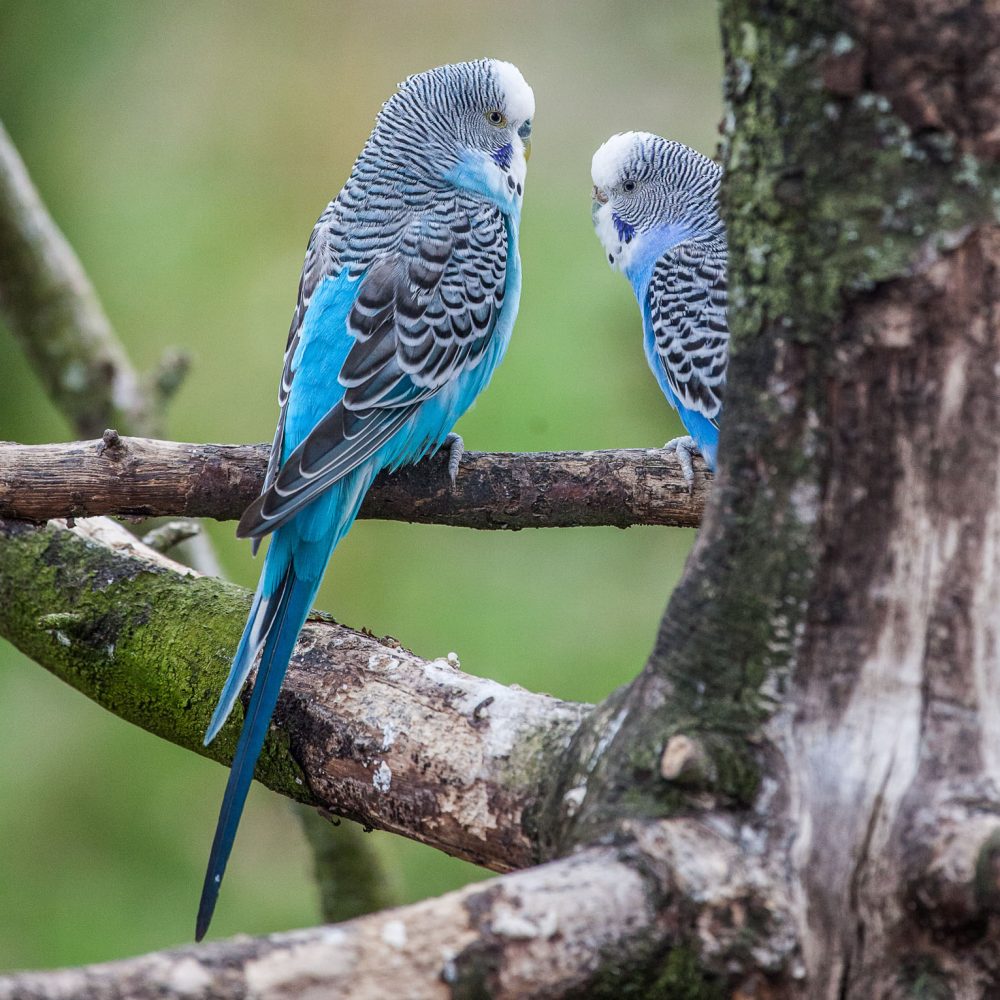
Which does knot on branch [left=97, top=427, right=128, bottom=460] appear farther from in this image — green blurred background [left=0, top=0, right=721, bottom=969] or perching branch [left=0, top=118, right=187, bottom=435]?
green blurred background [left=0, top=0, right=721, bottom=969]

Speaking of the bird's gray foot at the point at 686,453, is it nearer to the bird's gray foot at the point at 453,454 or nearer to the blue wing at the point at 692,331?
the blue wing at the point at 692,331

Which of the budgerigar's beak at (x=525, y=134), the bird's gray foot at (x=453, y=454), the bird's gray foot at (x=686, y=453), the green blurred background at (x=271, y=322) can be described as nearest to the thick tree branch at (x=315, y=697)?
the bird's gray foot at (x=453, y=454)

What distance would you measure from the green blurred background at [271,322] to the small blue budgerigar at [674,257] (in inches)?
31.0

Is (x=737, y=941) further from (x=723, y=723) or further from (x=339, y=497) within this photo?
(x=339, y=497)

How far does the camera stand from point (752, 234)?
115cm

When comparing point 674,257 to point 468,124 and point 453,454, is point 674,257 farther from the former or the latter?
point 453,454

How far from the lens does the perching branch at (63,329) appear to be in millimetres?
3052

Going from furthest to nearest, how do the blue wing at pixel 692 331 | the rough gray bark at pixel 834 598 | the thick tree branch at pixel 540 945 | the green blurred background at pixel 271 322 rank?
the green blurred background at pixel 271 322
the blue wing at pixel 692 331
the rough gray bark at pixel 834 598
the thick tree branch at pixel 540 945

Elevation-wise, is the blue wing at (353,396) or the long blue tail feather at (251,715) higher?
the blue wing at (353,396)

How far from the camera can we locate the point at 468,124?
2.91m

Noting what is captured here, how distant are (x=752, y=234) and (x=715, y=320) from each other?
1688mm

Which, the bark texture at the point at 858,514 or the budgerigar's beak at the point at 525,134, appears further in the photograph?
the budgerigar's beak at the point at 525,134

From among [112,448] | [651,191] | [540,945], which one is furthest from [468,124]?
[540,945]

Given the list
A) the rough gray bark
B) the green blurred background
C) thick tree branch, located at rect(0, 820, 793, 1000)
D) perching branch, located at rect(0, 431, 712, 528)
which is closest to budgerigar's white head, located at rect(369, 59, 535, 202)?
perching branch, located at rect(0, 431, 712, 528)
